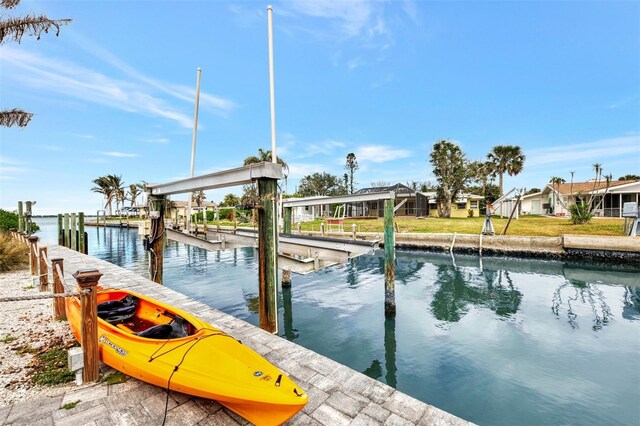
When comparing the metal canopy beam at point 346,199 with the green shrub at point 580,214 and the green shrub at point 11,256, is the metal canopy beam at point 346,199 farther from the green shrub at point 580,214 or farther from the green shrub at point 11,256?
the green shrub at point 580,214

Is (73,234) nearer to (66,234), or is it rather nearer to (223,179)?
(66,234)

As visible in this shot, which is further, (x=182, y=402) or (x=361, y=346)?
(x=361, y=346)

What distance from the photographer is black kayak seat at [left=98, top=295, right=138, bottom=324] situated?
15.8 ft

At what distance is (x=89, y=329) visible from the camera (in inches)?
150

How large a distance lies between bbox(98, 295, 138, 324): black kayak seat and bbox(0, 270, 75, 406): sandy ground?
3.41 feet

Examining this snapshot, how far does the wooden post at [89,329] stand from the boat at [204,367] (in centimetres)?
15

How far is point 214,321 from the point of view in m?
6.02

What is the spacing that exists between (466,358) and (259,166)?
246 inches

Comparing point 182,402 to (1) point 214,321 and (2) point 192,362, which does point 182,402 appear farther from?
(1) point 214,321

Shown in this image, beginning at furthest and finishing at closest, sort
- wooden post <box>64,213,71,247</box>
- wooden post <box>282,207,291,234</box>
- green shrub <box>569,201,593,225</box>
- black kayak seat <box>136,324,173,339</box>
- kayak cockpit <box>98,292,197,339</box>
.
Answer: green shrub <box>569,201,593,225</box>
wooden post <box>64,213,71,247</box>
wooden post <box>282,207,291,234</box>
kayak cockpit <box>98,292,197,339</box>
black kayak seat <box>136,324,173,339</box>

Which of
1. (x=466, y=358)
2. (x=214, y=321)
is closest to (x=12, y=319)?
(x=214, y=321)

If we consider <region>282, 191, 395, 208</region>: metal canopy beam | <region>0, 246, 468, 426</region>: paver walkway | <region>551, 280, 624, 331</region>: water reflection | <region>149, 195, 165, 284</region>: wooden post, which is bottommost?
<region>551, 280, 624, 331</region>: water reflection

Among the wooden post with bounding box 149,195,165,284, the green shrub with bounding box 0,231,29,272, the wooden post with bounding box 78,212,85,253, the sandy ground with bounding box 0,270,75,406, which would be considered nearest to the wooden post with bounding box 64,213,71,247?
the wooden post with bounding box 78,212,85,253

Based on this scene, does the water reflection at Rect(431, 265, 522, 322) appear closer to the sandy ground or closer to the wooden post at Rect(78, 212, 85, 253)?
the sandy ground
